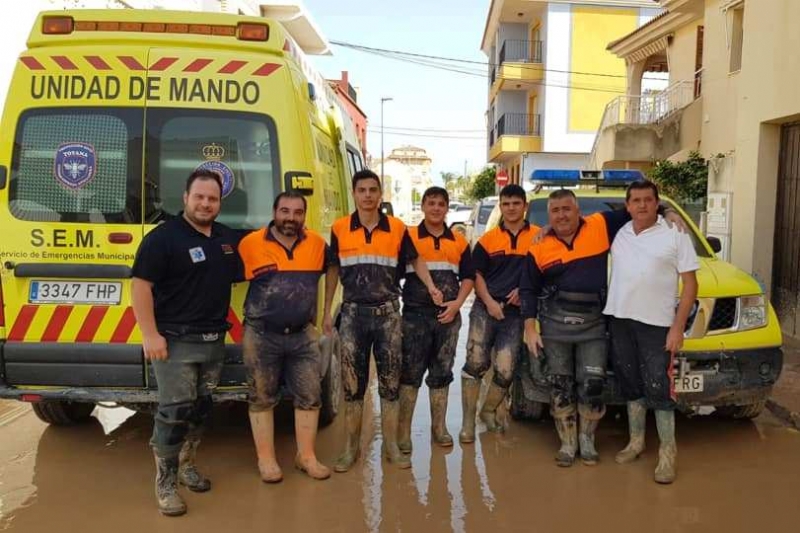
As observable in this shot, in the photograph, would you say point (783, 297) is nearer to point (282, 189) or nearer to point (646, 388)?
point (646, 388)

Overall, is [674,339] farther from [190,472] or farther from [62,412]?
[62,412]

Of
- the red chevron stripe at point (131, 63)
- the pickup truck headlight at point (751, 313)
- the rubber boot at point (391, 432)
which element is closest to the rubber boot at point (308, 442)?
the rubber boot at point (391, 432)

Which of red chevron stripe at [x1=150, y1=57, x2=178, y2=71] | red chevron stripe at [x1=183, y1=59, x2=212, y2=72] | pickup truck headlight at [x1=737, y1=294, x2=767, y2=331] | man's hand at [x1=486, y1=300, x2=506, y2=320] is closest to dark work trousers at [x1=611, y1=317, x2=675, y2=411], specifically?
man's hand at [x1=486, y1=300, x2=506, y2=320]

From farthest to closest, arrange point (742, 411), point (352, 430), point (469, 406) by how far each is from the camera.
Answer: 1. point (742, 411)
2. point (469, 406)
3. point (352, 430)

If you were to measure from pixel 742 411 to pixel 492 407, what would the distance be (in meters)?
1.90

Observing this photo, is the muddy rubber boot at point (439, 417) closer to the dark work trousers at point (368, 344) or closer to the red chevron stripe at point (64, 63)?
the dark work trousers at point (368, 344)

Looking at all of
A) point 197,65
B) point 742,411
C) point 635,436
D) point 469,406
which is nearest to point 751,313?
point 742,411

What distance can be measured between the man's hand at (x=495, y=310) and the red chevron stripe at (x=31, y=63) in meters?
3.08

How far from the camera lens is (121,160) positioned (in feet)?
13.8

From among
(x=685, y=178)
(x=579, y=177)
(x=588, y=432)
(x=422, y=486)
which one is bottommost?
(x=422, y=486)

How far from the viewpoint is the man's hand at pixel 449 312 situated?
4453 millimetres

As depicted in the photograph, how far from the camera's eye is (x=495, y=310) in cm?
464

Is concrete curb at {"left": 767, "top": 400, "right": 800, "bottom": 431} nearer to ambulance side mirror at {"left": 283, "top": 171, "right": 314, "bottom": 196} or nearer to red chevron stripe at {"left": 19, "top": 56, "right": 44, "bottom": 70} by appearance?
ambulance side mirror at {"left": 283, "top": 171, "right": 314, "bottom": 196}

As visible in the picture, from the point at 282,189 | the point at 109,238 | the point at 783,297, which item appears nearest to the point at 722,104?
the point at 783,297
